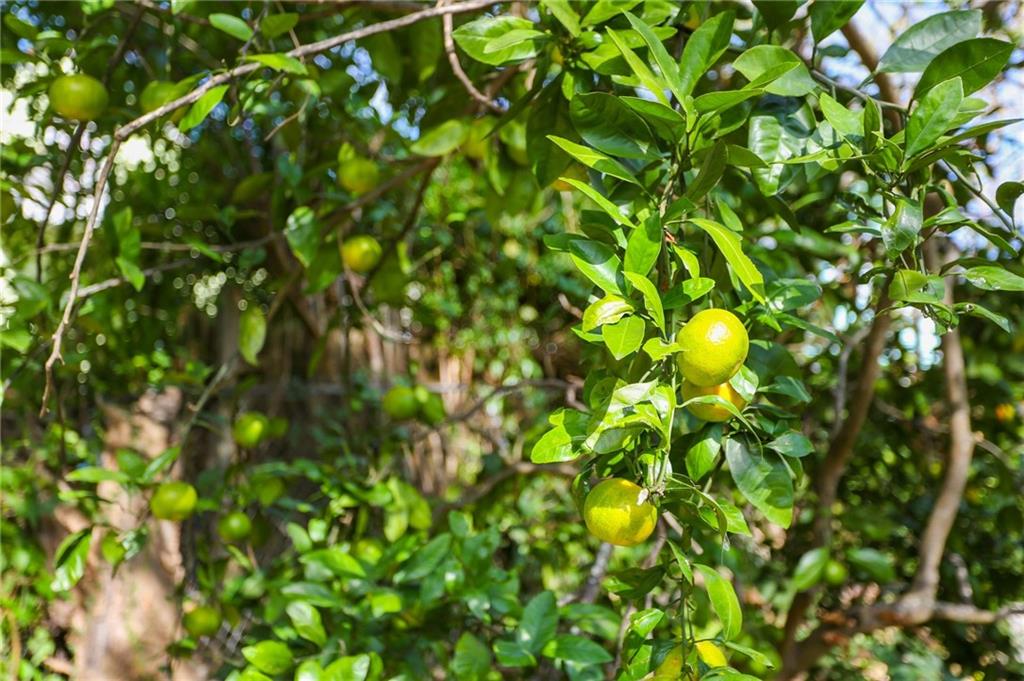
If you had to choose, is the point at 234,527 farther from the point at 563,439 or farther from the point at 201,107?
the point at 563,439

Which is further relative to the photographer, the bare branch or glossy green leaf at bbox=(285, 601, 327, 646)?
the bare branch

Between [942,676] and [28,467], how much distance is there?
1832 mm

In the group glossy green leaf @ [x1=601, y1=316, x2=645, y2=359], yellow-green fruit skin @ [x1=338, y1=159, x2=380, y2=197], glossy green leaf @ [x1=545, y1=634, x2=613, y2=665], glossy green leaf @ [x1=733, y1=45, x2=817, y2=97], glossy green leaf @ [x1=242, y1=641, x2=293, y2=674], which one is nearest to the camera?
glossy green leaf @ [x1=601, y1=316, x2=645, y2=359]

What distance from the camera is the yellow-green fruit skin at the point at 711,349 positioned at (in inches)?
18.5

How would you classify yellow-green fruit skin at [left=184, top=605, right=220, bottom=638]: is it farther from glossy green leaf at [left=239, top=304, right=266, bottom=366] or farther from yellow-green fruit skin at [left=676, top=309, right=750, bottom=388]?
yellow-green fruit skin at [left=676, top=309, right=750, bottom=388]

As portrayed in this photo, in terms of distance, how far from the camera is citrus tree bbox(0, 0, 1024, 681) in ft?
1.75

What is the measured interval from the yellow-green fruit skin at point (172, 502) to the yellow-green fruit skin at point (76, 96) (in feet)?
1.54

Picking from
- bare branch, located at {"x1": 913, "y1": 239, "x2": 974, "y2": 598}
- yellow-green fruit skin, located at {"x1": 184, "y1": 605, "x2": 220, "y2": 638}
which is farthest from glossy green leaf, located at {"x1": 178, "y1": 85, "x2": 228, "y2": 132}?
bare branch, located at {"x1": 913, "y1": 239, "x2": 974, "y2": 598}

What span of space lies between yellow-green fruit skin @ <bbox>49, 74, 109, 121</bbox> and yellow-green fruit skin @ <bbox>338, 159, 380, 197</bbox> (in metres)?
0.30

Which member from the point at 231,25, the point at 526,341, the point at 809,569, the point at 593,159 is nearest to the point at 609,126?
the point at 593,159

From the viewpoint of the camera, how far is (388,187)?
1088 mm

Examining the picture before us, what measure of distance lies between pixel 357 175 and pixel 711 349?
722 millimetres

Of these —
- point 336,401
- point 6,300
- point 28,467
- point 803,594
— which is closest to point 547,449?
point 803,594

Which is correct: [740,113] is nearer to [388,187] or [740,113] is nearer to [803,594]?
[388,187]
